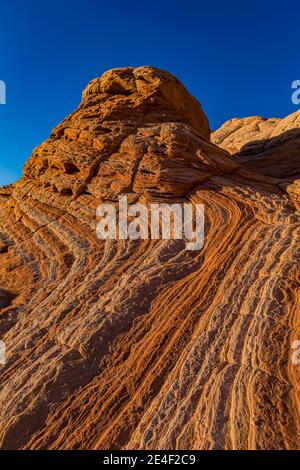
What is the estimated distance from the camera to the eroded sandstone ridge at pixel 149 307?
19.7 feet

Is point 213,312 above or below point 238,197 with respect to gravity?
below

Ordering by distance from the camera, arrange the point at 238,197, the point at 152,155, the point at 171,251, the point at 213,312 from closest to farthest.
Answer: the point at 213,312 < the point at 171,251 < the point at 238,197 < the point at 152,155

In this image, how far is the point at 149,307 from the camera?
28.6ft

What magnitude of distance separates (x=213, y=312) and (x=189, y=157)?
897 cm

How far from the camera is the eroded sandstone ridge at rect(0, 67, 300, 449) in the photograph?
6004 millimetres

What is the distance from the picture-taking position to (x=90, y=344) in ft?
25.0

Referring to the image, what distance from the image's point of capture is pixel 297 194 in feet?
45.2

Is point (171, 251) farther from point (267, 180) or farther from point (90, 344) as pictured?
point (267, 180)

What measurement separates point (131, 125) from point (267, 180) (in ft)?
24.3

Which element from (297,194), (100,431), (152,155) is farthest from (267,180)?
(100,431)

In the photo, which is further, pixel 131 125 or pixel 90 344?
pixel 131 125
